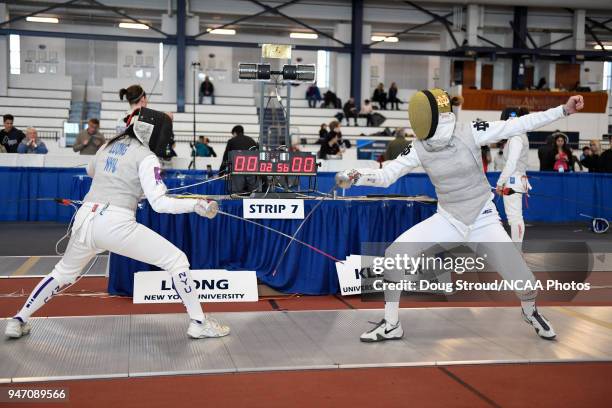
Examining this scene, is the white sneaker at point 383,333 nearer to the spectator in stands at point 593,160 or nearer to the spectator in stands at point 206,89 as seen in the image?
the spectator in stands at point 593,160

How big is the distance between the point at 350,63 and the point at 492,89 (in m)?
5.14

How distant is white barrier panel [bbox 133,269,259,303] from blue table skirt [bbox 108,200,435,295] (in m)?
0.20

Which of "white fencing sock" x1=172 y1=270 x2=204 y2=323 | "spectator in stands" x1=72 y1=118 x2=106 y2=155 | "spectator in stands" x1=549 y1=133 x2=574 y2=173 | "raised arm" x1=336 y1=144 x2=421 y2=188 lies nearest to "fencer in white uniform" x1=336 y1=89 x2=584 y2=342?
"raised arm" x1=336 y1=144 x2=421 y2=188

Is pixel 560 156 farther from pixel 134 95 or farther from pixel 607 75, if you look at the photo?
pixel 607 75

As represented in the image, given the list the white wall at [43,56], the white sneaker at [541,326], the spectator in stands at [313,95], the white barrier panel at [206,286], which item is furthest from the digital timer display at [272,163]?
the white wall at [43,56]

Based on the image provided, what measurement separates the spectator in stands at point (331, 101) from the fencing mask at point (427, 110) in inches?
725

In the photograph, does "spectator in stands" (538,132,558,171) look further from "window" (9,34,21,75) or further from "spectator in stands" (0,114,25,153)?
"window" (9,34,21,75)

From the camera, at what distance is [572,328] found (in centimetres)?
423

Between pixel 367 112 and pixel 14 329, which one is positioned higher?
pixel 367 112

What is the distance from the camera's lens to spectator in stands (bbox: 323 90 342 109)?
2211cm

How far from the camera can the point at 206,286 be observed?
5000 millimetres

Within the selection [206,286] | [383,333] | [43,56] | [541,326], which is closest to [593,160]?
[541,326]

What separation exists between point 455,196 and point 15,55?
22.0m

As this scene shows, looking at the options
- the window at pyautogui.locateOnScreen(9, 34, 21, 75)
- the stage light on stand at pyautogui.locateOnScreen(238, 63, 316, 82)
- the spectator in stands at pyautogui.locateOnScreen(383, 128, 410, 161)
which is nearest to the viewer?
the stage light on stand at pyautogui.locateOnScreen(238, 63, 316, 82)
